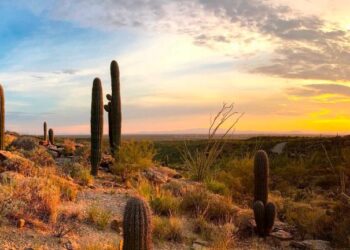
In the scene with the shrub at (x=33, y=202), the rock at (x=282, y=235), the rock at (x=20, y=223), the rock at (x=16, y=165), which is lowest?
the rock at (x=282, y=235)

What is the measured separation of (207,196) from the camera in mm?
13531

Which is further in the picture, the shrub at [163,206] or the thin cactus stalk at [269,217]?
the shrub at [163,206]

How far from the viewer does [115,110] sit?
20.0m

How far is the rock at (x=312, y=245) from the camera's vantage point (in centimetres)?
1114

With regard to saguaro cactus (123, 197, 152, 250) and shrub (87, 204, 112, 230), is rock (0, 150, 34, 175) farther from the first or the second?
saguaro cactus (123, 197, 152, 250)

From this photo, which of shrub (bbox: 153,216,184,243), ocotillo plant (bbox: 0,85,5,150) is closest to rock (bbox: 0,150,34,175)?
shrub (bbox: 153,216,184,243)

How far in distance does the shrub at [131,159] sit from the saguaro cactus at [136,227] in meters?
11.0

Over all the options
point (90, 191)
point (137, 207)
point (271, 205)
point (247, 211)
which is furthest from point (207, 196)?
point (137, 207)

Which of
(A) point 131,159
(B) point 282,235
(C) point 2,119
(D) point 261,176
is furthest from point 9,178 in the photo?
(C) point 2,119

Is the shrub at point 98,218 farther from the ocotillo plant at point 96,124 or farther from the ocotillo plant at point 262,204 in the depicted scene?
the ocotillo plant at point 96,124

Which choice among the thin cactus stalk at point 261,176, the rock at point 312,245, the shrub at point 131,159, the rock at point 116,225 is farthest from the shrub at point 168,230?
the shrub at point 131,159

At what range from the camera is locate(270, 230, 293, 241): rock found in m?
11.8

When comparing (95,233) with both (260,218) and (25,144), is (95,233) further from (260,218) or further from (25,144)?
(25,144)

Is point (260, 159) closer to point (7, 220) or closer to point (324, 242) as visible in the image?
point (324, 242)
